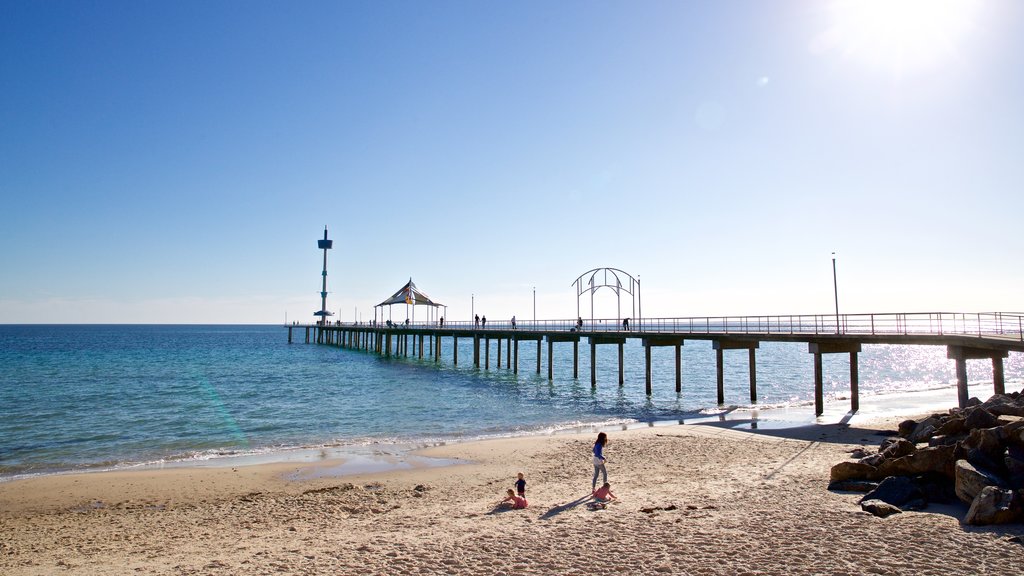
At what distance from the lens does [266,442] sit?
19.0 m

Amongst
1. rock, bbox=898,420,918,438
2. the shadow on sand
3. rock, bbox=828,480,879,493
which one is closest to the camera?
the shadow on sand

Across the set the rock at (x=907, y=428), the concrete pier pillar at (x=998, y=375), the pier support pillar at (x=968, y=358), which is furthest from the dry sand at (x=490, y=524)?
the concrete pier pillar at (x=998, y=375)

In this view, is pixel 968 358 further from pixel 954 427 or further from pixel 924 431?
pixel 954 427

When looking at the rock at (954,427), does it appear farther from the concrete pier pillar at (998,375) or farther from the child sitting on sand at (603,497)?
the concrete pier pillar at (998,375)

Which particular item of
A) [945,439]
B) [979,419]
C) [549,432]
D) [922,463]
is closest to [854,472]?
[922,463]

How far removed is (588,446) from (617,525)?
795 cm

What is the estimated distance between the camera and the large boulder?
9602 millimetres

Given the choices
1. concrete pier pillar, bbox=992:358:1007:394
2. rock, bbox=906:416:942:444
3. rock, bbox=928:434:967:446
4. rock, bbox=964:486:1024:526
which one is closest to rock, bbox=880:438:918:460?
rock, bbox=928:434:967:446

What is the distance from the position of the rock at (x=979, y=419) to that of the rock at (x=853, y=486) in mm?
2722

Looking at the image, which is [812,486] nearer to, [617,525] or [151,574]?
[617,525]

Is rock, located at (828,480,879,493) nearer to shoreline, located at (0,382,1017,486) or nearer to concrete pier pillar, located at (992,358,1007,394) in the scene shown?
shoreline, located at (0,382,1017,486)

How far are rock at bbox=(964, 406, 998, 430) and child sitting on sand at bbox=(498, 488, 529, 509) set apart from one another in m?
8.84

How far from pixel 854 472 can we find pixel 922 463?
4.12ft

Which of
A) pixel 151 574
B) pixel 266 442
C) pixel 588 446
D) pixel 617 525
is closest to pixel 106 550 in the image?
pixel 151 574
